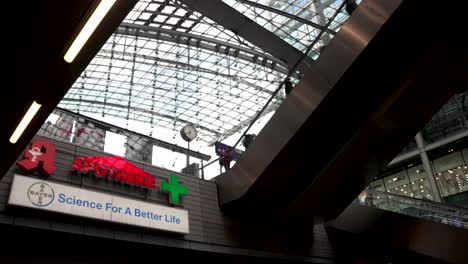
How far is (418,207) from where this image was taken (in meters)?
12.7

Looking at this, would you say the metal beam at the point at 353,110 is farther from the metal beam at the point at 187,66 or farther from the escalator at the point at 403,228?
the metal beam at the point at 187,66

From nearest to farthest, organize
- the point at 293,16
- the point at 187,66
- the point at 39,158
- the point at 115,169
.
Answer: the point at 39,158, the point at 115,169, the point at 293,16, the point at 187,66

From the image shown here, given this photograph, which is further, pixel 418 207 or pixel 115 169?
pixel 418 207

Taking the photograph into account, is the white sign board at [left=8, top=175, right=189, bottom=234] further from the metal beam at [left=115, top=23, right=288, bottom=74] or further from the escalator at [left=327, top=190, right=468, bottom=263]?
the metal beam at [left=115, top=23, right=288, bottom=74]

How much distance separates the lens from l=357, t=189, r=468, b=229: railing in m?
12.3

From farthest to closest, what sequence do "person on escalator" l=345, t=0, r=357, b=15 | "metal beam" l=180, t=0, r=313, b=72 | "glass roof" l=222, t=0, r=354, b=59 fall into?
1. "glass roof" l=222, t=0, r=354, b=59
2. "metal beam" l=180, t=0, r=313, b=72
3. "person on escalator" l=345, t=0, r=357, b=15

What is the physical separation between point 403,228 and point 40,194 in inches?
377

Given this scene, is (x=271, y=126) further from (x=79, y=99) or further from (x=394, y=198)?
(x=79, y=99)

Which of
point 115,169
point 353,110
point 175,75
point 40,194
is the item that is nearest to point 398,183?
point 175,75

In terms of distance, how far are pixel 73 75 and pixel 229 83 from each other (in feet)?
111

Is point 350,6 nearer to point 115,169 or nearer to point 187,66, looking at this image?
point 115,169

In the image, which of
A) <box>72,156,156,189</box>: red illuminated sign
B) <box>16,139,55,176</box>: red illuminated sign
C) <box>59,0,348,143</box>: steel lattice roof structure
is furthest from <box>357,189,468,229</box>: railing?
<box>59,0,348,143</box>: steel lattice roof structure

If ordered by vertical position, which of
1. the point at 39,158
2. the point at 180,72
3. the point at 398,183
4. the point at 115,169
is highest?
the point at 180,72

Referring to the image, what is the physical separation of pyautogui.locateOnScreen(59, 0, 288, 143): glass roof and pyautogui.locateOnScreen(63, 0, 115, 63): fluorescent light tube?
24535 millimetres
